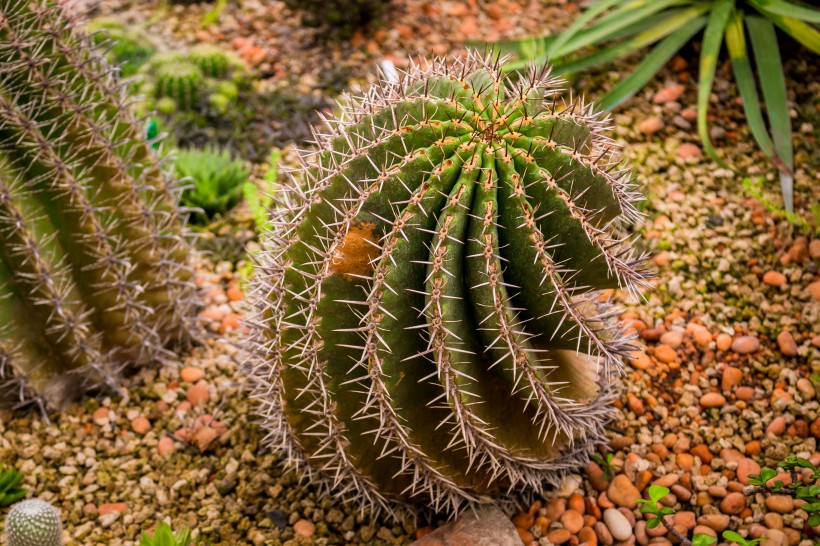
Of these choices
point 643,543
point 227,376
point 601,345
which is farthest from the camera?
point 227,376

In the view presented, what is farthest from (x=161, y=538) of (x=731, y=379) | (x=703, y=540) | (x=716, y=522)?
(x=731, y=379)

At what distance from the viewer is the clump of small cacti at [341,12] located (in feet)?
15.1

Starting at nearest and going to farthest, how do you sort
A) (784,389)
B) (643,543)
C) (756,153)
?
(643,543), (784,389), (756,153)

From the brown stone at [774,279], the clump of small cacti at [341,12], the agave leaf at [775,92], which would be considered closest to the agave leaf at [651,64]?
the agave leaf at [775,92]

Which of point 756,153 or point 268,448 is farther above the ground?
point 756,153

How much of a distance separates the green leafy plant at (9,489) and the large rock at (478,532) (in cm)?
133

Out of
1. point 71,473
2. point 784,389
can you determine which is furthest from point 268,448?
point 784,389

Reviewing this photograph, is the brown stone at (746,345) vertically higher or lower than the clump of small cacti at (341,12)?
lower

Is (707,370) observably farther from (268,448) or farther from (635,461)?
(268,448)

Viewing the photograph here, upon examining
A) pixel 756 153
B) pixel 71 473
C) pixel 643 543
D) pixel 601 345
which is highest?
pixel 601 345

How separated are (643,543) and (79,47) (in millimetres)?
2393

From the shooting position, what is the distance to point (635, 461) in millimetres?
2617

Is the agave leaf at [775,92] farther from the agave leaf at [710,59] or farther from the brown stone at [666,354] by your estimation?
the brown stone at [666,354]

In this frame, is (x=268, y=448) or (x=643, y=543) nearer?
(x=643, y=543)
